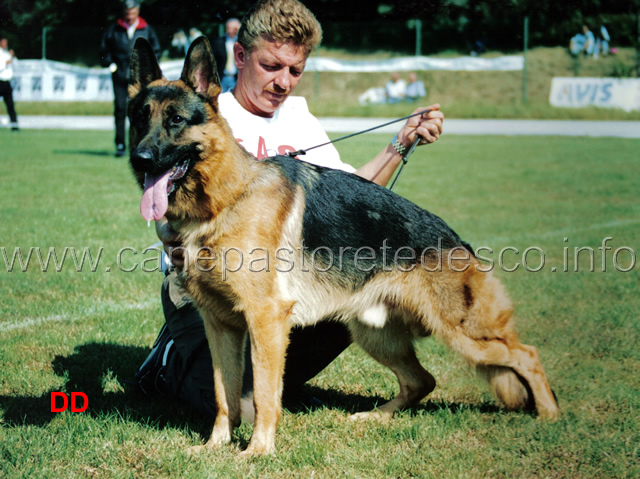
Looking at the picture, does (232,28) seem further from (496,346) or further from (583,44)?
(583,44)

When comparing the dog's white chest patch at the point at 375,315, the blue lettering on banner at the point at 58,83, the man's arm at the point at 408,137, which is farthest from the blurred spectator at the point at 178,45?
the dog's white chest patch at the point at 375,315

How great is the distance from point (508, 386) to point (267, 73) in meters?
2.34

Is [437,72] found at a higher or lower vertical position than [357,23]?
lower

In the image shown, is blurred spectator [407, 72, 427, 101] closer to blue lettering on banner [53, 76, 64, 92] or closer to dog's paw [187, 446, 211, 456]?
blue lettering on banner [53, 76, 64, 92]

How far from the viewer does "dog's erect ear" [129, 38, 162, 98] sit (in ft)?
10.6

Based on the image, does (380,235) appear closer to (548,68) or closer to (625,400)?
(625,400)

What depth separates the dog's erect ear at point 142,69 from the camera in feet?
10.6

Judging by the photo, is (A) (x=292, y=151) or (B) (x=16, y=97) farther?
(B) (x=16, y=97)

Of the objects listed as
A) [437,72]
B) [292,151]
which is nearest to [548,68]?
[437,72]

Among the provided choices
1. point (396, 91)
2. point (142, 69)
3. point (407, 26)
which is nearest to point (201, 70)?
point (142, 69)

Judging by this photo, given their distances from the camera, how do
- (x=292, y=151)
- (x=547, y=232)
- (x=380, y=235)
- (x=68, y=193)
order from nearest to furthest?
1. (x=380, y=235)
2. (x=292, y=151)
3. (x=547, y=232)
4. (x=68, y=193)

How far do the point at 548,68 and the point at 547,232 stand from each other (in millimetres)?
23058

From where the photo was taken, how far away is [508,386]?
3.57m

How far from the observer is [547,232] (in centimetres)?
835
